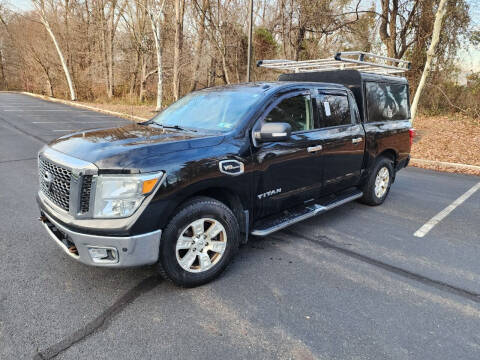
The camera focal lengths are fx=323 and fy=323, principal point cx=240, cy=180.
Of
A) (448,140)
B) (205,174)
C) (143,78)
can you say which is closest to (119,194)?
(205,174)

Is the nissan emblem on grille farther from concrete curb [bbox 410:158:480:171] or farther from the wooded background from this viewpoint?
the wooded background

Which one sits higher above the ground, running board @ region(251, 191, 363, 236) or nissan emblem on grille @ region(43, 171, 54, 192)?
nissan emblem on grille @ region(43, 171, 54, 192)

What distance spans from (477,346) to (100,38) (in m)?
33.0

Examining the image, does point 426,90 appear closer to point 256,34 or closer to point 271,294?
point 256,34

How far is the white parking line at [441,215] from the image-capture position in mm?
4316

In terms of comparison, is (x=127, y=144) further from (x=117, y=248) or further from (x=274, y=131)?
(x=274, y=131)

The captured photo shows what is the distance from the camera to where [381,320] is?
2.56 m

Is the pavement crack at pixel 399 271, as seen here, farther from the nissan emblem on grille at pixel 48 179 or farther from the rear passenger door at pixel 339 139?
the nissan emblem on grille at pixel 48 179

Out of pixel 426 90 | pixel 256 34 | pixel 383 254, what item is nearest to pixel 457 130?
pixel 426 90

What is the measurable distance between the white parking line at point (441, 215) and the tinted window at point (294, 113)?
2100 millimetres

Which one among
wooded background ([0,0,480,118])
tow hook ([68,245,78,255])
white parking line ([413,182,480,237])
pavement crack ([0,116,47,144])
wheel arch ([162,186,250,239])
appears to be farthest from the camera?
wooded background ([0,0,480,118])

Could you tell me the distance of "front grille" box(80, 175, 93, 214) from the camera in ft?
8.09

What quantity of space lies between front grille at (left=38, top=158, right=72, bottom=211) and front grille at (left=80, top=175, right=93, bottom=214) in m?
0.20

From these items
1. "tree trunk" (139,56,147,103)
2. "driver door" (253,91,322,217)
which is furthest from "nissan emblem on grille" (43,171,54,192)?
"tree trunk" (139,56,147,103)
